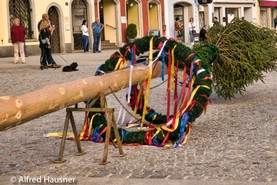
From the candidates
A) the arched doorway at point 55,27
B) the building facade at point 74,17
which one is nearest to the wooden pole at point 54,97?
the building facade at point 74,17

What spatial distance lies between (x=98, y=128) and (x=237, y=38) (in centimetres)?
424

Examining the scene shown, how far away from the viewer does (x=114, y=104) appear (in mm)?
12422

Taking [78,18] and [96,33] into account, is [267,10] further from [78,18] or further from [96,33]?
[96,33]

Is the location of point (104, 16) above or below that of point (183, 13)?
below

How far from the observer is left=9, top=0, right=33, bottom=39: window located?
31188mm

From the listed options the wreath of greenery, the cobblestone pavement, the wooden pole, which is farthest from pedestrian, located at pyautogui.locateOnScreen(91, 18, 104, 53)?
the wooden pole

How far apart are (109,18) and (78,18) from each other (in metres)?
3.27

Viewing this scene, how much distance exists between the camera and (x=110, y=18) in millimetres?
38656

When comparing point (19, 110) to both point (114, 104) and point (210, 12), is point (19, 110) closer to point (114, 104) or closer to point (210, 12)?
point (114, 104)

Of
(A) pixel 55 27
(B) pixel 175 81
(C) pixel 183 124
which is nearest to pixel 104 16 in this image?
(A) pixel 55 27

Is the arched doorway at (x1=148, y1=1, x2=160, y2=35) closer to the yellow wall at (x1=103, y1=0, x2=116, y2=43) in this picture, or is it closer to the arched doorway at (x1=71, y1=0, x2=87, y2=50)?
the yellow wall at (x1=103, y1=0, x2=116, y2=43)

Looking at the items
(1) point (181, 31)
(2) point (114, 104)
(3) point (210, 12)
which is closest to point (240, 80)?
(2) point (114, 104)

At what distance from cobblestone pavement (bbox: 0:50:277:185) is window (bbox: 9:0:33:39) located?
20.9 m

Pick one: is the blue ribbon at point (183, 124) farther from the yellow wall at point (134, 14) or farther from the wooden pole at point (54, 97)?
the yellow wall at point (134, 14)
